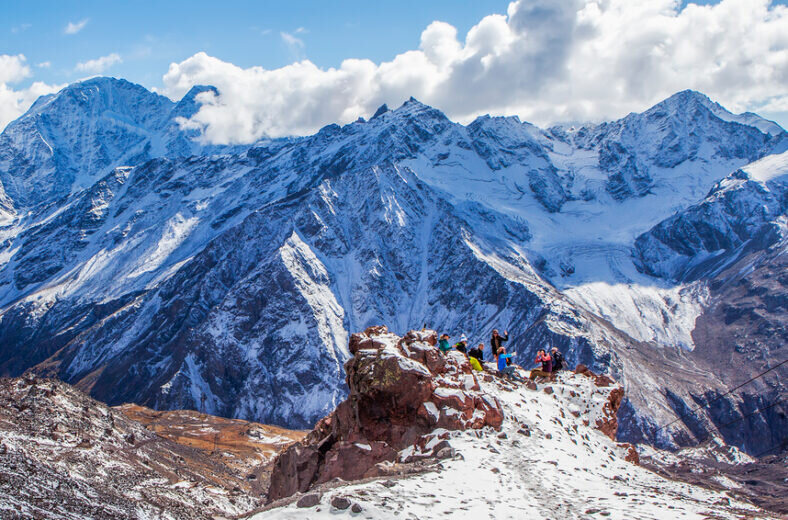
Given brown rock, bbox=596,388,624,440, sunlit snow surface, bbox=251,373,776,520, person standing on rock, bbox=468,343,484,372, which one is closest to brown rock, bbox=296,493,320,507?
sunlit snow surface, bbox=251,373,776,520

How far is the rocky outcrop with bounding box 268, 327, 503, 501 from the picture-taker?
25.5 metres

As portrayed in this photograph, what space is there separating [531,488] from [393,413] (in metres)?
A: 7.94

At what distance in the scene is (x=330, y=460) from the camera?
1037 inches

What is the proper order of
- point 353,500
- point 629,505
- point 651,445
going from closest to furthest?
point 353,500
point 629,505
point 651,445

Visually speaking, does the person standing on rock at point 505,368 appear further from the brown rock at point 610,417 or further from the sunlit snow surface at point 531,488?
the sunlit snow surface at point 531,488

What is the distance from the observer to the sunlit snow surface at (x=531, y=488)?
1684cm

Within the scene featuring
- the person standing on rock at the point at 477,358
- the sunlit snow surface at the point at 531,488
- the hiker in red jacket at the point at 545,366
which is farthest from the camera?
the hiker in red jacket at the point at 545,366

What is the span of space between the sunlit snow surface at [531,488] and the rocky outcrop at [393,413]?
122 cm

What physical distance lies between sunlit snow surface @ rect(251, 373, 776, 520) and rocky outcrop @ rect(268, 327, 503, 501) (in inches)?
48.1

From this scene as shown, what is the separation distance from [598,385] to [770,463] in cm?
16573

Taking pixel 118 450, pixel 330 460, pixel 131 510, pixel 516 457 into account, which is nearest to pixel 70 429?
pixel 118 450

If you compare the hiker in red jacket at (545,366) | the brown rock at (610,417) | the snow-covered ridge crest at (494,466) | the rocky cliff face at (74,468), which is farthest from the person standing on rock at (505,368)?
the rocky cliff face at (74,468)

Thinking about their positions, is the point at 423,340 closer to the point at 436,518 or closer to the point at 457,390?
the point at 457,390

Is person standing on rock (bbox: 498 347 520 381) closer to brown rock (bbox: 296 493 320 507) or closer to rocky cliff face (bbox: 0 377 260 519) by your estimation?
rocky cliff face (bbox: 0 377 260 519)
